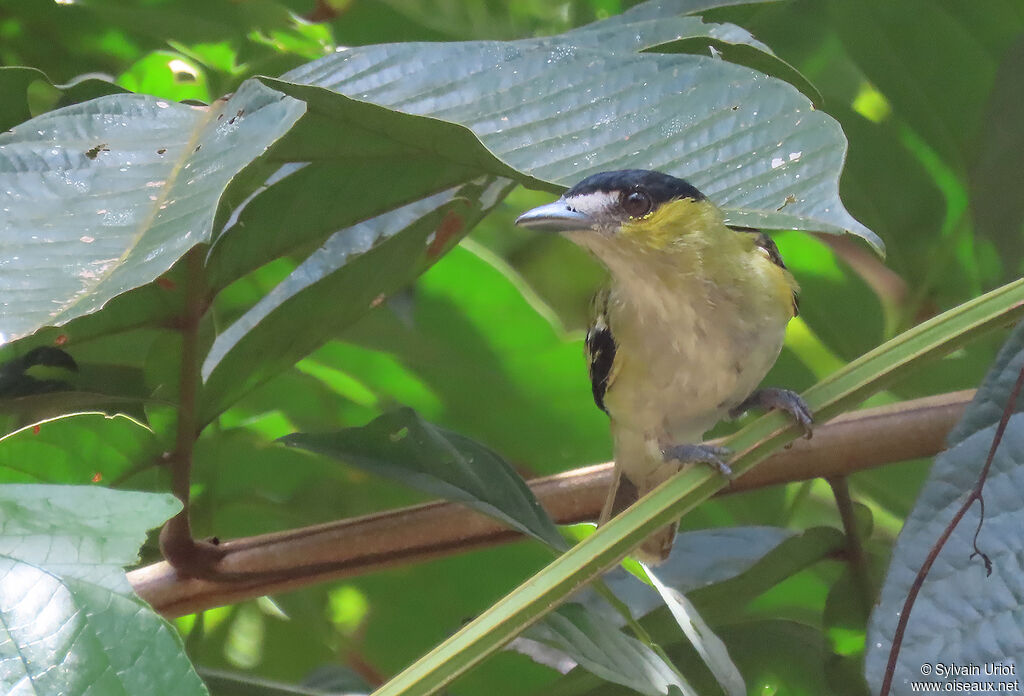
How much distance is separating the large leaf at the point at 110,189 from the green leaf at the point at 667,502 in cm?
30

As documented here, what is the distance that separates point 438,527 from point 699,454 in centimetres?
32

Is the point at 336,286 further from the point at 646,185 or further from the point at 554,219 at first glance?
the point at 646,185

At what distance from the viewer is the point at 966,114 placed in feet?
4.99

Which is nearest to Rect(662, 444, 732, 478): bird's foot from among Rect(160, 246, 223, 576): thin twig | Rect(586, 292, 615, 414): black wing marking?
Rect(586, 292, 615, 414): black wing marking

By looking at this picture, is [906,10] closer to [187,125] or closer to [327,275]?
[327,275]

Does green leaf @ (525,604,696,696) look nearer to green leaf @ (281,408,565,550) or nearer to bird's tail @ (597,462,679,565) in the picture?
green leaf @ (281,408,565,550)

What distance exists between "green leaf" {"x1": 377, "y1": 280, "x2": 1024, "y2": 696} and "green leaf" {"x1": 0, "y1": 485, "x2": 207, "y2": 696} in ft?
0.50

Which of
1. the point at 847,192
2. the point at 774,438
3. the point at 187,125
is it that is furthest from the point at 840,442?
the point at 187,125

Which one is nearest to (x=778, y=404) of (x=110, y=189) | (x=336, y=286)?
(x=336, y=286)

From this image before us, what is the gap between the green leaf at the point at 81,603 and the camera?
0.60 metres

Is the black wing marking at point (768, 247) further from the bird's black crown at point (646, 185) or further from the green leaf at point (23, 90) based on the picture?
the green leaf at point (23, 90)

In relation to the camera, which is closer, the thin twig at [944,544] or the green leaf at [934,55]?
the thin twig at [944,544]

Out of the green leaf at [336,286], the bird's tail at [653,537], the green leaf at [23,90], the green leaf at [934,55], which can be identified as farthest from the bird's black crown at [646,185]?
the green leaf at [23,90]

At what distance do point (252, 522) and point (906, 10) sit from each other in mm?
1283
